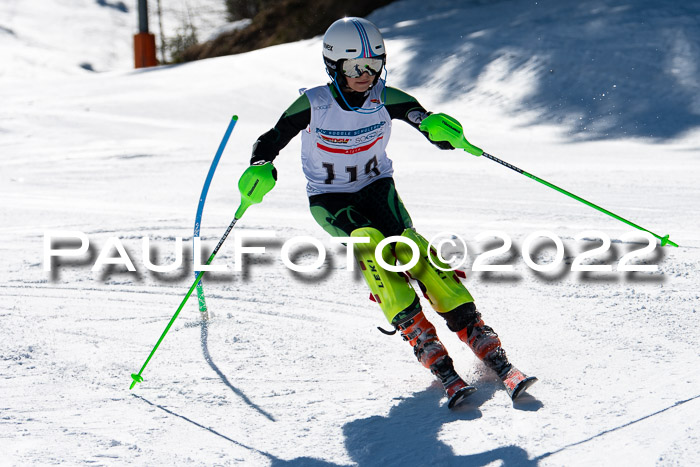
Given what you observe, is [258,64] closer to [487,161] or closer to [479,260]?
[487,161]

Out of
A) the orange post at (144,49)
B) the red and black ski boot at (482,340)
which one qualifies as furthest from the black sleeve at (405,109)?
the orange post at (144,49)

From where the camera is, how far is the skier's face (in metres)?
4.05

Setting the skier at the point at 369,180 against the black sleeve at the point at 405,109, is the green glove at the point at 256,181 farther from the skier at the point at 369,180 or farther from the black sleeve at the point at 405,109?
the black sleeve at the point at 405,109

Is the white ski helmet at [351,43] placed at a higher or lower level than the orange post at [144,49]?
lower

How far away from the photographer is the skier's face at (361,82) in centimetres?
405

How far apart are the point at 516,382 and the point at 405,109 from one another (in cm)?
159

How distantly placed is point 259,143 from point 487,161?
4931 mm

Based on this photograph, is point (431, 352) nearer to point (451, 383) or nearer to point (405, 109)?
point (451, 383)

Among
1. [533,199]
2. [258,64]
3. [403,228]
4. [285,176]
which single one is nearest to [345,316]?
[403,228]

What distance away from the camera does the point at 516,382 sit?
11.4 feet

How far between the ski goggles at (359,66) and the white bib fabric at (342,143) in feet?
0.54

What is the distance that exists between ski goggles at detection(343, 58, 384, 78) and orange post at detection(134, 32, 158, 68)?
1537 centimetres

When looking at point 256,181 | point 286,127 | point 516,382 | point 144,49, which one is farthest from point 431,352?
point 144,49

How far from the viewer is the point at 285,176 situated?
8.27m
